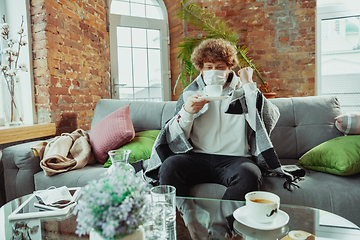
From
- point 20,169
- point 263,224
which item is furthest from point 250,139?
point 20,169

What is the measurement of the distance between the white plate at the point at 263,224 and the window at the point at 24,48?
2.07 m

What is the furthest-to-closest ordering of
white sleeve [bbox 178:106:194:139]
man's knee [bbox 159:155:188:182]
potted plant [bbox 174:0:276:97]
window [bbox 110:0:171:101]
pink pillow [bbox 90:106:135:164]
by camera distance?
window [bbox 110:0:171:101] → potted plant [bbox 174:0:276:97] → pink pillow [bbox 90:106:135:164] → white sleeve [bbox 178:106:194:139] → man's knee [bbox 159:155:188:182]

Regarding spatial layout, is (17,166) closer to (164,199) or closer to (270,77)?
(164,199)

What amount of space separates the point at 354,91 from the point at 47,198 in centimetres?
359

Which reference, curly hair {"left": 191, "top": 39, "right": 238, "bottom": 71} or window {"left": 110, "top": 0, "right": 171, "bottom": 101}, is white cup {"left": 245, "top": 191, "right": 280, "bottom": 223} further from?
window {"left": 110, "top": 0, "right": 171, "bottom": 101}

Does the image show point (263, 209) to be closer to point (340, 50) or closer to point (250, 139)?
point (250, 139)

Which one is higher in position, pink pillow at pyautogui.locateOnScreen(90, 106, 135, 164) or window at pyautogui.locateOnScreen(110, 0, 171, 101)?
window at pyautogui.locateOnScreen(110, 0, 171, 101)

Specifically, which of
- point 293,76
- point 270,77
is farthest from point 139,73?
point 293,76

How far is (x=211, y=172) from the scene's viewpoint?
144 cm

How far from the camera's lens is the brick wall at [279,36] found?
318 centimetres

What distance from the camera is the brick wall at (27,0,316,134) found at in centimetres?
223

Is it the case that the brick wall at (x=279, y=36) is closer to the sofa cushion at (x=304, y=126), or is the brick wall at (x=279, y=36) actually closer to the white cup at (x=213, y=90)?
the sofa cushion at (x=304, y=126)

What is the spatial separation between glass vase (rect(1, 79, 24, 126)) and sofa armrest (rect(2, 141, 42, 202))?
51cm

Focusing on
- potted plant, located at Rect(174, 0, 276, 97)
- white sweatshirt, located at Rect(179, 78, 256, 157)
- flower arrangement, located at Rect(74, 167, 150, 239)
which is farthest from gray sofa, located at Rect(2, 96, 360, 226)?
potted plant, located at Rect(174, 0, 276, 97)
